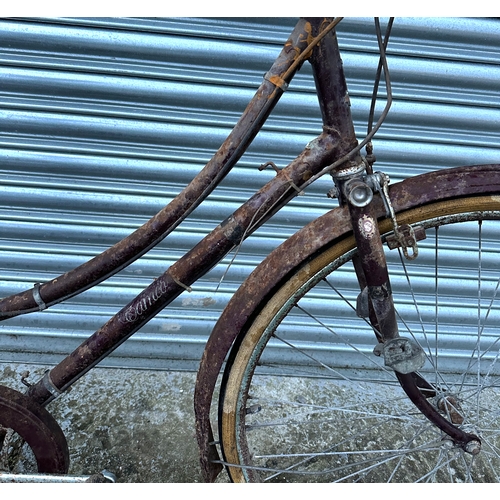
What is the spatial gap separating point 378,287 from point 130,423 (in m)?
1.31

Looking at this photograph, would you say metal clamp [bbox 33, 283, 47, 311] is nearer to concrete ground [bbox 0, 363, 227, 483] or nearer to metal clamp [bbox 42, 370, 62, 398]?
metal clamp [bbox 42, 370, 62, 398]

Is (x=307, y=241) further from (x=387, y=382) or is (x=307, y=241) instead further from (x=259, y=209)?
(x=387, y=382)

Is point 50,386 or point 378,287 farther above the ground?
point 50,386

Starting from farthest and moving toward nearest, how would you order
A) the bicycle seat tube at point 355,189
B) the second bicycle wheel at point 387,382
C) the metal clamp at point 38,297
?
the second bicycle wheel at point 387,382 < the metal clamp at point 38,297 < the bicycle seat tube at point 355,189

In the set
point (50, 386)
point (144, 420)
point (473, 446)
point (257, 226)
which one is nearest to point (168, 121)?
point (257, 226)

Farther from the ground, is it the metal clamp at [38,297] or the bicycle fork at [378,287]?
the metal clamp at [38,297]

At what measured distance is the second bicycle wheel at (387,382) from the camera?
1621 mm

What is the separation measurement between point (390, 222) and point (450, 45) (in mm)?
1052

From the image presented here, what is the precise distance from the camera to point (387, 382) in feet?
7.00

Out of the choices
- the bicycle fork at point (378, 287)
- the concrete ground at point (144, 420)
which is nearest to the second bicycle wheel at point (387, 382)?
the concrete ground at point (144, 420)

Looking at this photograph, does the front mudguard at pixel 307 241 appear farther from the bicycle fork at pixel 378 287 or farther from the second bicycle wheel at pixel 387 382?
the second bicycle wheel at pixel 387 382

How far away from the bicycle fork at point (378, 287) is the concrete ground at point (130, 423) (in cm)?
91
